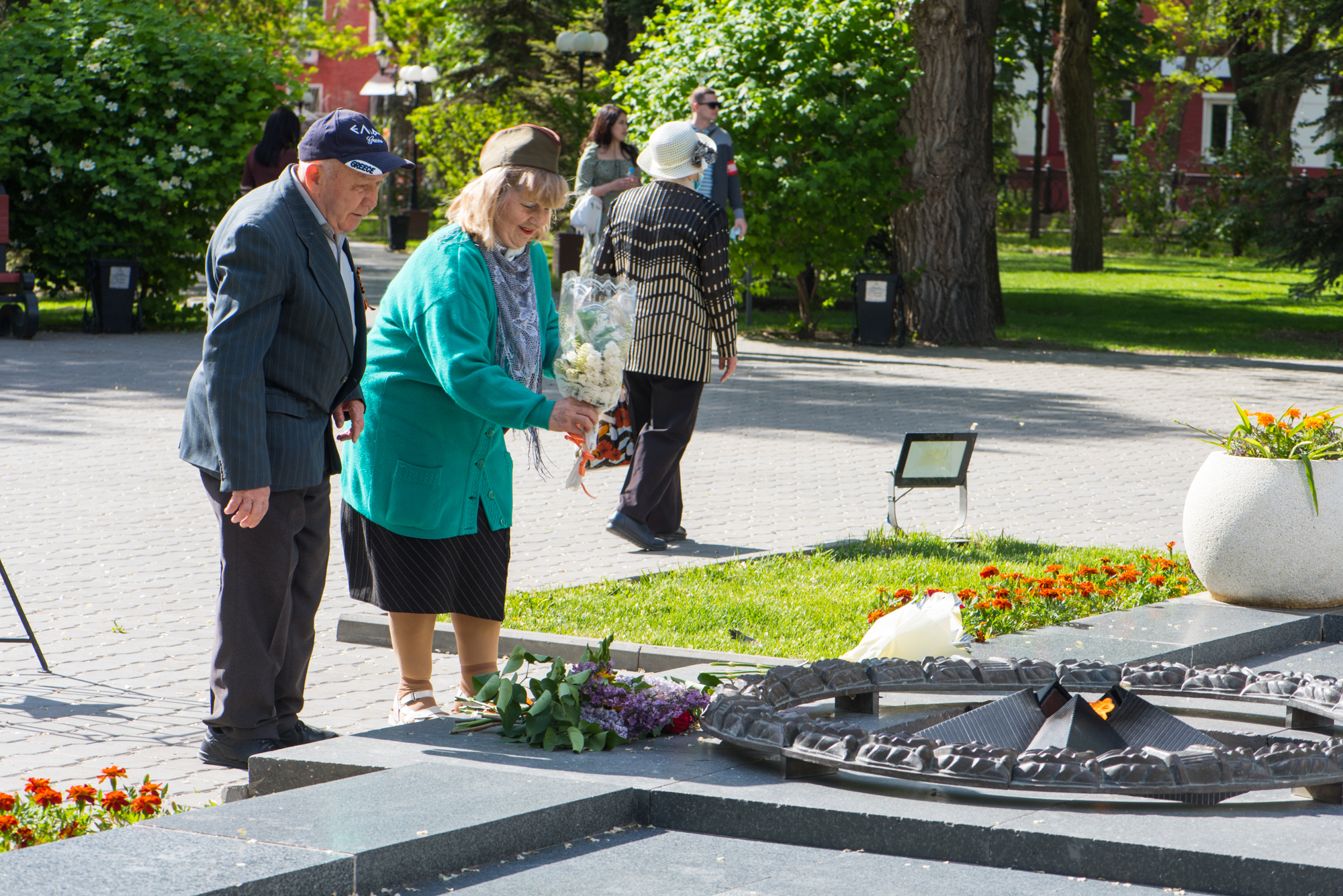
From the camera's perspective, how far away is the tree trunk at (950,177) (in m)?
17.5

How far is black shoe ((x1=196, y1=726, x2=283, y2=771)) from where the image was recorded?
171 inches

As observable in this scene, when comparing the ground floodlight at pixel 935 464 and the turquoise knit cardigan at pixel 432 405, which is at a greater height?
the turquoise knit cardigan at pixel 432 405

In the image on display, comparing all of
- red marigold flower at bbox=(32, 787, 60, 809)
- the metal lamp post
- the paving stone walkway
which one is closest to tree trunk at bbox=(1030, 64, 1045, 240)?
the metal lamp post

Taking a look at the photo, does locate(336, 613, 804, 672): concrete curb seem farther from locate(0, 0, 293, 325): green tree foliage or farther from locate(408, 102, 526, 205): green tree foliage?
locate(408, 102, 526, 205): green tree foliage

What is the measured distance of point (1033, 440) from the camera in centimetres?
1176

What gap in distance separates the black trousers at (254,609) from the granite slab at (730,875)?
1.30m

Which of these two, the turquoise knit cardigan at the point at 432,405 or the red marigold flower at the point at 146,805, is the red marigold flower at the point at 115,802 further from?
the turquoise knit cardigan at the point at 432,405

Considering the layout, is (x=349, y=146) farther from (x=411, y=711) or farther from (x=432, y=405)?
(x=411, y=711)

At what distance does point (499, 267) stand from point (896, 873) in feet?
Result: 7.07

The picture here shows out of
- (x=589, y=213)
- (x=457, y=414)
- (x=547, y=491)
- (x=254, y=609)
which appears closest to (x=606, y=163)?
(x=589, y=213)

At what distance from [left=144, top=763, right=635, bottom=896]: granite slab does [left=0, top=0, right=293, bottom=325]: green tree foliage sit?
14299 mm

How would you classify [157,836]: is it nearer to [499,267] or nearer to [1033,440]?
[499,267]

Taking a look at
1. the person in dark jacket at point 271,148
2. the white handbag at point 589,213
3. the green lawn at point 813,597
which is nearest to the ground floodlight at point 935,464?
the green lawn at point 813,597

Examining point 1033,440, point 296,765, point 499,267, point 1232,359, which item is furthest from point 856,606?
point 1232,359
